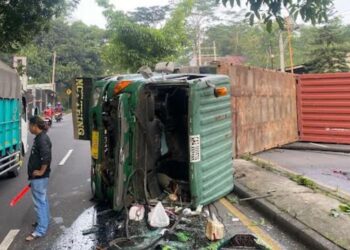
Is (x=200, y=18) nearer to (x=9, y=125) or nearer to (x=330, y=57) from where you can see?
(x=330, y=57)

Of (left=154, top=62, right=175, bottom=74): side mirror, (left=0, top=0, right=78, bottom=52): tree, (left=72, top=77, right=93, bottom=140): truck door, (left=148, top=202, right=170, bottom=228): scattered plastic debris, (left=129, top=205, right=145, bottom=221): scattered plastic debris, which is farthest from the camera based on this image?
(left=0, top=0, right=78, bottom=52): tree

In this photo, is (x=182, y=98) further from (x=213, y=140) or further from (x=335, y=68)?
(x=335, y=68)

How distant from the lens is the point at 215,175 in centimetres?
681

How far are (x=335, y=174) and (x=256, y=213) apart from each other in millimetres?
3708

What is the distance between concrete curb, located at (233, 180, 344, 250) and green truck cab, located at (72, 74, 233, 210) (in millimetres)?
677

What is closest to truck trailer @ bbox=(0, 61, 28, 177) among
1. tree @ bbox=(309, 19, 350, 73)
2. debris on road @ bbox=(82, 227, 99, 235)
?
debris on road @ bbox=(82, 227, 99, 235)

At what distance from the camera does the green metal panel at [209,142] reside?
20.4 ft

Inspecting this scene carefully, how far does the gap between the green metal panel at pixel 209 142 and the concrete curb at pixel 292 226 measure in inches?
24.0

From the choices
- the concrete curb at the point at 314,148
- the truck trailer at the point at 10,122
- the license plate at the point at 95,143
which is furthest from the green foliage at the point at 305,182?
the truck trailer at the point at 10,122

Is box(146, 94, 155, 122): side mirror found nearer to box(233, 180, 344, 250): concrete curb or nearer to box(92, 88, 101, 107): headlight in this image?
box(92, 88, 101, 107): headlight

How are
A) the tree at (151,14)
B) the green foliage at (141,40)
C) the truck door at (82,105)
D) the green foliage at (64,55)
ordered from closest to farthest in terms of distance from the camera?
the truck door at (82,105) < the green foliage at (141,40) < the tree at (151,14) < the green foliage at (64,55)

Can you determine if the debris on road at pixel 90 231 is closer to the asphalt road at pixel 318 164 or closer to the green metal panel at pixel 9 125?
the green metal panel at pixel 9 125

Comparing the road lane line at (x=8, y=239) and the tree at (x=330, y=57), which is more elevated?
the tree at (x=330, y=57)

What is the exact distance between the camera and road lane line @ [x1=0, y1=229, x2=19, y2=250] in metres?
5.42
